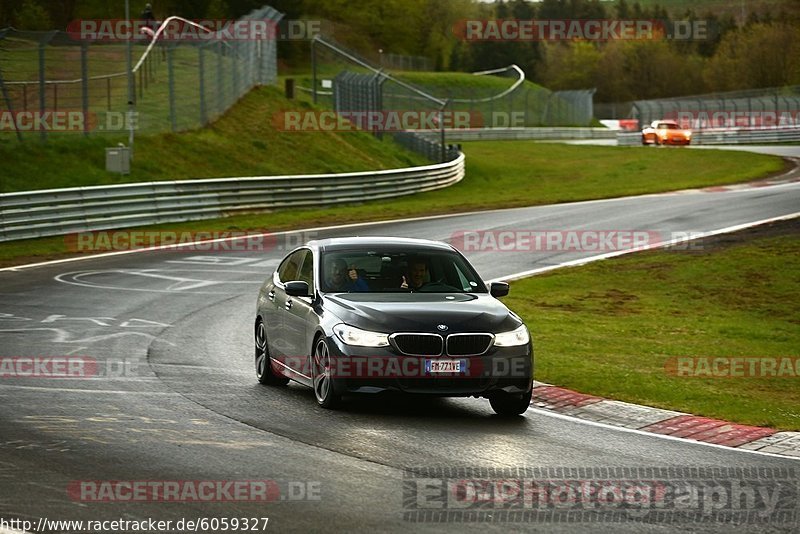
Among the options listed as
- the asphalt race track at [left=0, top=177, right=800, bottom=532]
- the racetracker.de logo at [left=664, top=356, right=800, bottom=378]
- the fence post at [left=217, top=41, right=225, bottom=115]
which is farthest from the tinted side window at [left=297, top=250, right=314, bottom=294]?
the fence post at [left=217, top=41, right=225, bottom=115]

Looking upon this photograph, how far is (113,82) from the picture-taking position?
39.4 meters

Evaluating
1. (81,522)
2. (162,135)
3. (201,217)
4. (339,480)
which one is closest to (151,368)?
(339,480)

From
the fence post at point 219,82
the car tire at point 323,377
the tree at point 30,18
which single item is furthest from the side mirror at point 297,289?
the tree at point 30,18

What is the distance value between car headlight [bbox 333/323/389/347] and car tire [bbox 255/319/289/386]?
2.11 m

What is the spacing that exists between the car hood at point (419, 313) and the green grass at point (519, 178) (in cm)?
1596

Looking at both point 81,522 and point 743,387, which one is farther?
point 743,387

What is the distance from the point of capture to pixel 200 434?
33.8 ft

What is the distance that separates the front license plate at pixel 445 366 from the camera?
1113 centimetres

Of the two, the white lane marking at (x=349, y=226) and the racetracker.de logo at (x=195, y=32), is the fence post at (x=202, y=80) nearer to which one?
the racetracker.de logo at (x=195, y=32)

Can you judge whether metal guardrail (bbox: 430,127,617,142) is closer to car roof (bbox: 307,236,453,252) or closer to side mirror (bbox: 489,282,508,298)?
car roof (bbox: 307,236,453,252)

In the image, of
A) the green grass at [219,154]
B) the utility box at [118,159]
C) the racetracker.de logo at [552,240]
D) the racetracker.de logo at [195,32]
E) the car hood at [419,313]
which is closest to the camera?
the car hood at [419,313]

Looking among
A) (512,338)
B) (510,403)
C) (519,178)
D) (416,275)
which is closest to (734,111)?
(519,178)

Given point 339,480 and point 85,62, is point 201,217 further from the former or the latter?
point 339,480

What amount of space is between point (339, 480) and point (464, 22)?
534 feet
